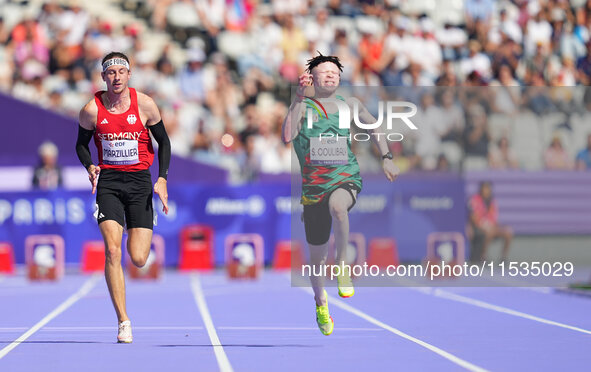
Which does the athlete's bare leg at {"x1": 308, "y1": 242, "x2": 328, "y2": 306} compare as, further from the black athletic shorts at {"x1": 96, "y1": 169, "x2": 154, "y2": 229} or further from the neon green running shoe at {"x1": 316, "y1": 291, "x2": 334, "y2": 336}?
the black athletic shorts at {"x1": 96, "y1": 169, "x2": 154, "y2": 229}

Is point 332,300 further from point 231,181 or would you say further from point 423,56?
point 423,56

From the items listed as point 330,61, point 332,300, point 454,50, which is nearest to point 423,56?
point 454,50

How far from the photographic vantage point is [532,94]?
22.4 m

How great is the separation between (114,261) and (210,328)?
2.22m

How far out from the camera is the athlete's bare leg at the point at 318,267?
33.7ft

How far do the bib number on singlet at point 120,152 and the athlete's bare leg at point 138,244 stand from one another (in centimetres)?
58

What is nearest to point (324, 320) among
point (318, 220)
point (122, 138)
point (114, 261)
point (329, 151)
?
point (318, 220)

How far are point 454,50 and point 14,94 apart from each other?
9443 mm

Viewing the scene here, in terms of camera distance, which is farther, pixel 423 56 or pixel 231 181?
pixel 423 56

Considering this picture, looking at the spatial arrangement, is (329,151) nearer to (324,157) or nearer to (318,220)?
(324,157)

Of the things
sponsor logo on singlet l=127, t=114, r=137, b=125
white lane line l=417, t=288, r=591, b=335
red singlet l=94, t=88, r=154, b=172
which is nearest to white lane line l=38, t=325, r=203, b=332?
red singlet l=94, t=88, r=154, b=172

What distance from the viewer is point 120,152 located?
10031mm

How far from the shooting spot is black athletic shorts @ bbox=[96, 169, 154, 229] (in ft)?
32.9

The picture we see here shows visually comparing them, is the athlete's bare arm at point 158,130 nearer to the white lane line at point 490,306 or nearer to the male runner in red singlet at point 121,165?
the male runner in red singlet at point 121,165
